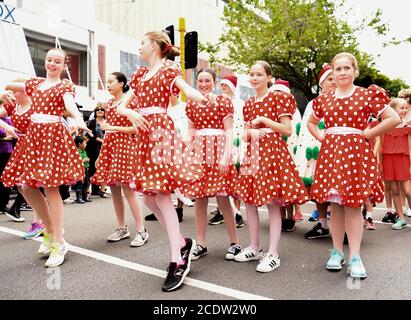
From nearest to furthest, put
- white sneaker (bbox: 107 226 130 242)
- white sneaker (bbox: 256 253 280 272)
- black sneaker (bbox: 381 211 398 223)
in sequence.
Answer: white sneaker (bbox: 256 253 280 272) → white sneaker (bbox: 107 226 130 242) → black sneaker (bbox: 381 211 398 223)

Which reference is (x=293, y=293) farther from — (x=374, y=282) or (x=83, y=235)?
(x=83, y=235)

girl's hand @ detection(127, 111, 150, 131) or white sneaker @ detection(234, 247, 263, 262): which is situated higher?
girl's hand @ detection(127, 111, 150, 131)

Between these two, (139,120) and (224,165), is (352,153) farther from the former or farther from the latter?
(139,120)

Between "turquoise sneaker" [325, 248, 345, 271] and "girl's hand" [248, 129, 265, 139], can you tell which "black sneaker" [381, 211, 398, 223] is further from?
"girl's hand" [248, 129, 265, 139]

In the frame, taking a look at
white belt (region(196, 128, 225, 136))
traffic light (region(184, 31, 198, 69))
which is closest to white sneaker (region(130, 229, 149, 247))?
white belt (region(196, 128, 225, 136))

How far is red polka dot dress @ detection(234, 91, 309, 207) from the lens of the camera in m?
3.59

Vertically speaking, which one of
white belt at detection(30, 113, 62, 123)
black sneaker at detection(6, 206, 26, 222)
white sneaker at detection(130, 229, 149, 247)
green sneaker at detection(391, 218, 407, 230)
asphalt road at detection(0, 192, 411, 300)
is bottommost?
asphalt road at detection(0, 192, 411, 300)

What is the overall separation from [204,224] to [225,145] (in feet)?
2.64

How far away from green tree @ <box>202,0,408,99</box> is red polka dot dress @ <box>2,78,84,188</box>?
16949 millimetres

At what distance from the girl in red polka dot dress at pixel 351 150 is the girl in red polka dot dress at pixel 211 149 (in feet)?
2.69

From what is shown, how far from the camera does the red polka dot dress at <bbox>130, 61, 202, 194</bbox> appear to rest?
10.3 feet

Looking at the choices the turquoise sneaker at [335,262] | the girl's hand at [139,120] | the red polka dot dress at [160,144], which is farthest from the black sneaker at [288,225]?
the girl's hand at [139,120]

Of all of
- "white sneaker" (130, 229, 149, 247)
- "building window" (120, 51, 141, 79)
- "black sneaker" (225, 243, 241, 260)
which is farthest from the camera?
"building window" (120, 51, 141, 79)

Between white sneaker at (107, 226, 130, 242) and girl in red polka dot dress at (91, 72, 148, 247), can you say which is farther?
white sneaker at (107, 226, 130, 242)
